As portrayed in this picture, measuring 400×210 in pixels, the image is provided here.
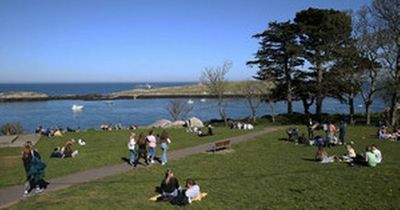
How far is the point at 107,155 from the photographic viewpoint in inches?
824

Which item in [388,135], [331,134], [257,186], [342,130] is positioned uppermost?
[342,130]

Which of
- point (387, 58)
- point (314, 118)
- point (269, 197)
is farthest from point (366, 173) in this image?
point (314, 118)

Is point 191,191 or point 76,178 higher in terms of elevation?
point 191,191

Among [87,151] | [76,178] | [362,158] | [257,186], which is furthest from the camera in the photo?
[87,151]

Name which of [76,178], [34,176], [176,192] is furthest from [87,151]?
[176,192]

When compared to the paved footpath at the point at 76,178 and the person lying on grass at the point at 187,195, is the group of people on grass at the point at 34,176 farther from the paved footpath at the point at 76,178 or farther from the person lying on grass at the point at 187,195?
the person lying on grass at the point at 187,195

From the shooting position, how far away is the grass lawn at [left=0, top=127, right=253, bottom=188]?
674 inches

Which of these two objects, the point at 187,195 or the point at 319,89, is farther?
the point at 319,89

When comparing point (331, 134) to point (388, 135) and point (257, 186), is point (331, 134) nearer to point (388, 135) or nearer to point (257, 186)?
point (388, 135)

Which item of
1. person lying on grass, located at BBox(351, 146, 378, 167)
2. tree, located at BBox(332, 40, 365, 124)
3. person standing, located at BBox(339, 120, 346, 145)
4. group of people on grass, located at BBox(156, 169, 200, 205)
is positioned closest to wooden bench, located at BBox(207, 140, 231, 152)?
person lying on grass, located at BBox(351, 146, 378, 167)

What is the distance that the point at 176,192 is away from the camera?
495 inches

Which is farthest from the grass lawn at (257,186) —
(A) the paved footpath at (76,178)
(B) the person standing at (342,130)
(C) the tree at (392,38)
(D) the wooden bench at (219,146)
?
(C) the tree at (392,38)

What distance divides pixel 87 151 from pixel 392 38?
88.8ft

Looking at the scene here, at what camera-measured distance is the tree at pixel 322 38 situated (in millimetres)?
39062
